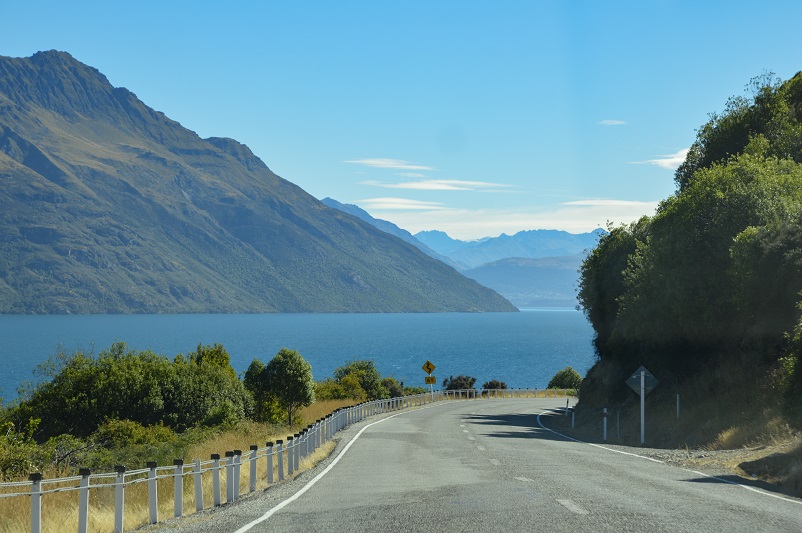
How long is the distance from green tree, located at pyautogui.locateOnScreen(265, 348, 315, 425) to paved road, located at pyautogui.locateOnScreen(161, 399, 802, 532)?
28.2 m

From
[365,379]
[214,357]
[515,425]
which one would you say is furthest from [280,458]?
[365,379]

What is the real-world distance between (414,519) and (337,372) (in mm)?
74208

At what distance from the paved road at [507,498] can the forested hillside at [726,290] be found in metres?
7.18

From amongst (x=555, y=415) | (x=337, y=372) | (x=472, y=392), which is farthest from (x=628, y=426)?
(x=337, y=372)

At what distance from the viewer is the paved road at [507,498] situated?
37.6ft

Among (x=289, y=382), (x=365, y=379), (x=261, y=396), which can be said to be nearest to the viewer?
(x=289, y=382)

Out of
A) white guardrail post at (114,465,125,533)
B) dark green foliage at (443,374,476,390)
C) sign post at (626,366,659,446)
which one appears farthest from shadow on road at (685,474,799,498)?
dark green foliage at (443,374,476,390)

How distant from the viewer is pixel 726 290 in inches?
1254

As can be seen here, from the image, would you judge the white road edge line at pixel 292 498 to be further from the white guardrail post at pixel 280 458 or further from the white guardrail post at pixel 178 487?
the white guardrail post at pixel 178 487

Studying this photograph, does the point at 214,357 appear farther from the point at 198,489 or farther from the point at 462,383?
the point at 198,489

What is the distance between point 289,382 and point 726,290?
29.1 metres

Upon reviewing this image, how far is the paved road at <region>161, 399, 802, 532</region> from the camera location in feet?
37.6

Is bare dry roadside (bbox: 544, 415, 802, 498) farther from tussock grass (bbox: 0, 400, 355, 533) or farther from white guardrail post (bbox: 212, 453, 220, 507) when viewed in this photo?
white guardrail post (bbox: 212, 453, 220, 507)

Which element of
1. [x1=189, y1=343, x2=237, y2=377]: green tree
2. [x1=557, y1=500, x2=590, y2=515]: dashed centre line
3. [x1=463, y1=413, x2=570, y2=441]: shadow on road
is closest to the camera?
[x1=557, y1=500, x2=590, y2=515]: dashed centre line
